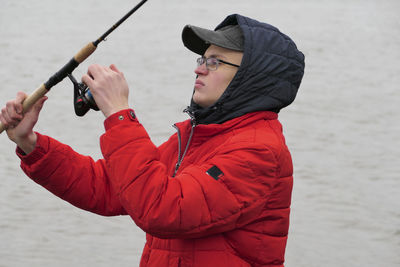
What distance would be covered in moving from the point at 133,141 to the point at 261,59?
0.51 meters

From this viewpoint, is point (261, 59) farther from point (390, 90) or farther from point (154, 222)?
point (390, 90)

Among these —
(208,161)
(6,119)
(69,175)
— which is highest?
(6,119)

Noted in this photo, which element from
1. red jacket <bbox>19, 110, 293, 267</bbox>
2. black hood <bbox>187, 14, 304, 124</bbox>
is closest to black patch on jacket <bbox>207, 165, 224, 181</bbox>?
red jacket <bbox>19, 110, 293, 267</bbox>

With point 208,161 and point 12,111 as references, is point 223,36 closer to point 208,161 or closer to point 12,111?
point 208,161

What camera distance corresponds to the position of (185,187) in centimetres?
188

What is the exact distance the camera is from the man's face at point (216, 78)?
85.0 inches

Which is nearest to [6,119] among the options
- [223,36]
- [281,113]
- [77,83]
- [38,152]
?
[38,152]

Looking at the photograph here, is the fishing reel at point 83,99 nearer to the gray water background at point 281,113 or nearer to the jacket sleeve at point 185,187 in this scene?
the jacket sleeve at point 185,187

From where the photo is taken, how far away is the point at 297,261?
4.88 metres

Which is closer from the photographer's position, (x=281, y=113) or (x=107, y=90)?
(x=107, y=90)

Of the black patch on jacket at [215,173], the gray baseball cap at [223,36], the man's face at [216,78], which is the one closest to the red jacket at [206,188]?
the black patch on jacket at [215,173]

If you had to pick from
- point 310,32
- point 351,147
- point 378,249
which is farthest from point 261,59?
point 310,32

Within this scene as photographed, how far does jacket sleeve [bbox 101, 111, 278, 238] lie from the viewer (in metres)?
1.86

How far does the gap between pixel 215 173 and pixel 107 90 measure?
0.40m
